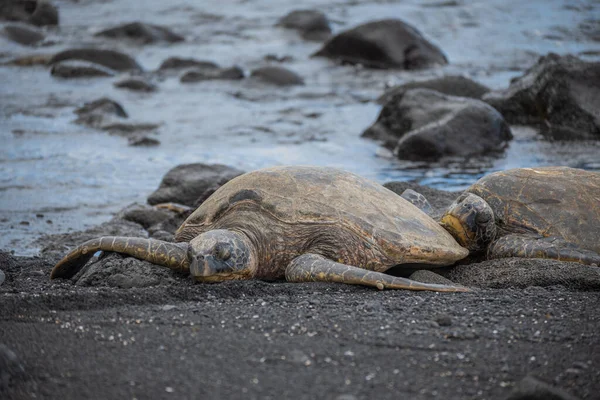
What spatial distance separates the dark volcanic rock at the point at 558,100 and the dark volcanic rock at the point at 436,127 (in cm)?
102

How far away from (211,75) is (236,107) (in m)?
2.75

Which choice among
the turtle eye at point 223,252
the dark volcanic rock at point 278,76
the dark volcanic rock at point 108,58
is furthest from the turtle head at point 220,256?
the dark volcanic rock at point 108,58

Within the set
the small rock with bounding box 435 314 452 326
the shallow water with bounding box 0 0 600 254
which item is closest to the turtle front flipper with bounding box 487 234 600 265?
the small rock with bounding box 435 314 452 326

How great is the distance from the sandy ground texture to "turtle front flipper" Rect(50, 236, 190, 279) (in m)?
0.08

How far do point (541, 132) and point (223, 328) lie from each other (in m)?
8.57

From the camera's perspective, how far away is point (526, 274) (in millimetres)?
4578

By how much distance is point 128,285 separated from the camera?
437cm

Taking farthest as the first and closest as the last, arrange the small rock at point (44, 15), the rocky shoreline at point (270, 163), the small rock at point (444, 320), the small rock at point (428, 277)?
the small rock at point (44, 15) < the small rock at point (428, 277) < the small rock at point (444, 320) < the rocky shoreline at point (270, 163)

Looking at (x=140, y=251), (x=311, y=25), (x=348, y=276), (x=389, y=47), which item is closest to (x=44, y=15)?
(x=311, y=25)

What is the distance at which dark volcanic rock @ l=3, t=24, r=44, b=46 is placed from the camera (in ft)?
63.1

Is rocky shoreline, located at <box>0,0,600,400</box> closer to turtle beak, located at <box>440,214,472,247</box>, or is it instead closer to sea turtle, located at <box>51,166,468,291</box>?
sea turtle, located at <box>51,166,468,291</box>

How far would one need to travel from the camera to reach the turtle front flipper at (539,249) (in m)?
4.83

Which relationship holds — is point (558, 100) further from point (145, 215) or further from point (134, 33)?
point (134, 33)

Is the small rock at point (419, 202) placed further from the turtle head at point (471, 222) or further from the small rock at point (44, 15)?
the small rock at point (44, 15)
